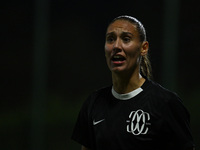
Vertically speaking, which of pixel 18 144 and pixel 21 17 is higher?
pixel 21 17

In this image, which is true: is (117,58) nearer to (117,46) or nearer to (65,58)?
(117,46)

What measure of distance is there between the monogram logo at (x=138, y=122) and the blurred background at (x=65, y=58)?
6.75 ft

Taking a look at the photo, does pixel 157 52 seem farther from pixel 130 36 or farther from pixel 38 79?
pixel 130 36

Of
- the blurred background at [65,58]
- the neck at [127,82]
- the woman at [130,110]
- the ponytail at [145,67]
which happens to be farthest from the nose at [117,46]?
the blurred background at [65,58]

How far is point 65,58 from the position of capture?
5.00 m

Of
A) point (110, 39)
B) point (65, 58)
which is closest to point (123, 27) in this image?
point (110, 39)

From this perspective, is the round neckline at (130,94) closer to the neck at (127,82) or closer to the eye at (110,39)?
the neck at (127,82)

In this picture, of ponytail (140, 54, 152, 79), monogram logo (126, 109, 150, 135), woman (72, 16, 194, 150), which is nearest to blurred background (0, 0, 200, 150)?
ponytail (140, 54, 152, 79)

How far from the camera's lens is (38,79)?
4.38 metres

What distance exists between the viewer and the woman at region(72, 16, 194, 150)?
1718mm

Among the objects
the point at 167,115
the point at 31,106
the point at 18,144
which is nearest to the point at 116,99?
the point at 167,115

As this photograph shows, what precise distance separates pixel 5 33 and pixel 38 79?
82 cm

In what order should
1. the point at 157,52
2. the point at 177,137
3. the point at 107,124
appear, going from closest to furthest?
the point at 177,137, the point at 107,124, the point at 157,52

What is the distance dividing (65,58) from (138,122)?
3329 millimetres
